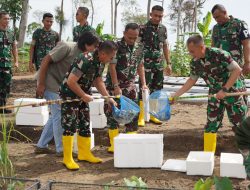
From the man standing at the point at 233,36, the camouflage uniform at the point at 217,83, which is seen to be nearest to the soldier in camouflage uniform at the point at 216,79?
the camouflage uniform at the point at 217,83

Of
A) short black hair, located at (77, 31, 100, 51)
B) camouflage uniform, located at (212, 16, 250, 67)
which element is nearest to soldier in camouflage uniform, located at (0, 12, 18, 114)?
short black hair, located at (77, 31, 100, 51)

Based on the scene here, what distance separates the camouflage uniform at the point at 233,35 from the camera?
228 inches

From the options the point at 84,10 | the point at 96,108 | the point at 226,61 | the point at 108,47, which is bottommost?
the point at 96,108

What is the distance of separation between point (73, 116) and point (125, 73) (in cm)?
111

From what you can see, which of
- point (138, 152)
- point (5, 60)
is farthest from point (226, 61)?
point (5, 60)

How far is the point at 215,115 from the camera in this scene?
5.12 metres

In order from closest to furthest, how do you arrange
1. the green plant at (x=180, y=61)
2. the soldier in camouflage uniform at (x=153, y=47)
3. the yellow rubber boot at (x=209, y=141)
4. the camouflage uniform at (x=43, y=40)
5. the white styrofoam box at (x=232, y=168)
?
the white styrofoam box at (x=232, y=168), the yellow rubber boot at (x=209, y=141), the soldier in camouflage uniform at (x=153, y=47), the camouflage uniform at (x=43, y=40), the green plant at (x=180, y=61)

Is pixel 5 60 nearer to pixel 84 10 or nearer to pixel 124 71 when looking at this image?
pixel 84 10

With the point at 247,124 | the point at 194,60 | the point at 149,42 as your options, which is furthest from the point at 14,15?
the point at 247,124

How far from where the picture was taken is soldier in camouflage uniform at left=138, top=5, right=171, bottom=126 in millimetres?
6945

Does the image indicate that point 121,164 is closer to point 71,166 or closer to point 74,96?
point 71,166

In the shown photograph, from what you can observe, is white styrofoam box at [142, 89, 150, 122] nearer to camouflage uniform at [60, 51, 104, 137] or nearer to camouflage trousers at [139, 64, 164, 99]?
camouflage trousers at [139, 64, 164, 99]

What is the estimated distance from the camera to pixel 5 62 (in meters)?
7.84

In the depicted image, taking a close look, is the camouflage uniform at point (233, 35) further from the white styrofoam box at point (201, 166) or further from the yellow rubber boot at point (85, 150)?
the yellow rubber boot at point (85, 150)
